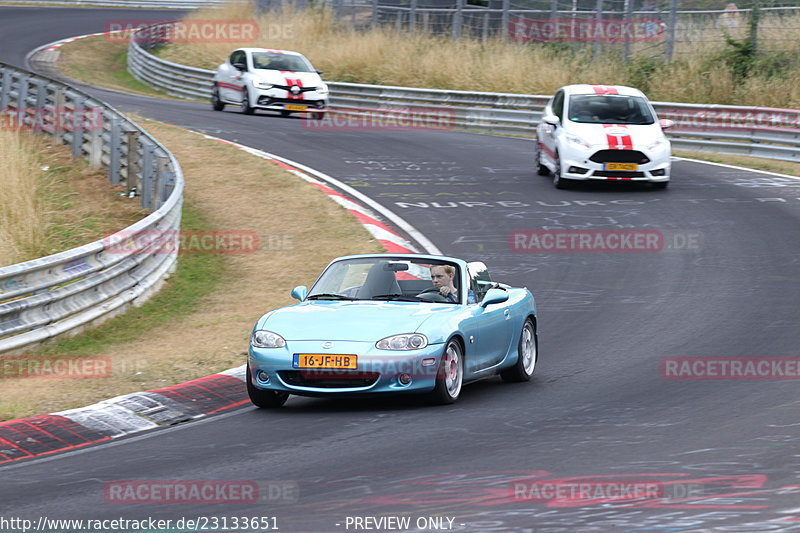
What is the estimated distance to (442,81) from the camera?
36.7 metres

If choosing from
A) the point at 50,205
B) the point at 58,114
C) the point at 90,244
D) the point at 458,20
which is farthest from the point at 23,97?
the point at 458,20

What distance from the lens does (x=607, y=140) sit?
21.8 m

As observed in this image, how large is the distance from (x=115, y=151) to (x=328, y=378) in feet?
36.5

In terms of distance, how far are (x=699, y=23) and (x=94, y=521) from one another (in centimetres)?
2827

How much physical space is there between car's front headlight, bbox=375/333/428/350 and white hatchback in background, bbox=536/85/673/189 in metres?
12.9

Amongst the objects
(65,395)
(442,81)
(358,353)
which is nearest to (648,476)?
(358,353)

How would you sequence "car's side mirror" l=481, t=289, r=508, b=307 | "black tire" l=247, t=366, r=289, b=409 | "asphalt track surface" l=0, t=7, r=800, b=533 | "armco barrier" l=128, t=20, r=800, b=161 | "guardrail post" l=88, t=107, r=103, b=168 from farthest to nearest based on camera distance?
"armco barrier" l=128, t=20, r=800, b=161 → "guardrail post" l=88, t=107, r=103, b=168 → "car's side mirror" l=481, t=289, r=508, b=307 → "black tire" l=247, t=366, r=289, b=409 → "asphalt track surface" l=0, t=7, r=800, b=533

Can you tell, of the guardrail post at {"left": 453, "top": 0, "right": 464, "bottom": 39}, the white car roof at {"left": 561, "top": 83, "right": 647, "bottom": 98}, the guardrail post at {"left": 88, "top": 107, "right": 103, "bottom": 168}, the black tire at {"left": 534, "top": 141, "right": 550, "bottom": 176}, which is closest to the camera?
the guardrail post at {"left": 88, "top": 107, "right": 103, "bottom": 168}

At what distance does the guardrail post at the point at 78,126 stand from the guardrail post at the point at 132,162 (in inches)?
69.4

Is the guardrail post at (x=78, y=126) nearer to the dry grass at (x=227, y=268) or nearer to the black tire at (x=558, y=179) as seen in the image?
the dry grass at (x=227, y=268)

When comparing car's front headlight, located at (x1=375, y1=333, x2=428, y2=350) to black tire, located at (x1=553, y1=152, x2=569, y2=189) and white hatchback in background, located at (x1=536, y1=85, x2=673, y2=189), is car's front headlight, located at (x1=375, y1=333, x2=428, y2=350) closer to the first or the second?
white hatchback in background, located at (x1=536, y1=85, x2=673, y2=189)

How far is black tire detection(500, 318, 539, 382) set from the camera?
1120 cm

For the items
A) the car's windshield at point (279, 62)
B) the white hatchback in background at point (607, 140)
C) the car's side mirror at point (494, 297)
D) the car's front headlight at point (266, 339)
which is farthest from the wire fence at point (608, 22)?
the car's front headlight at point (266, 339)

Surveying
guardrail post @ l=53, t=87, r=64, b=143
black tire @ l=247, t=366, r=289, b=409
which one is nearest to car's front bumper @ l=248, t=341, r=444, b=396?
black tire @ l=247, t=366, r=289, b=409
